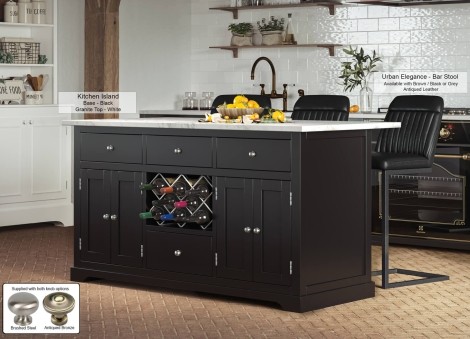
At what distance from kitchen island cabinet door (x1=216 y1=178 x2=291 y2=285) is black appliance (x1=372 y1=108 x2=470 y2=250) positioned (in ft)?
8.25

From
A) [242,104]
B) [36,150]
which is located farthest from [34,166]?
[242,104]

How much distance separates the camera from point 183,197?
593 cm

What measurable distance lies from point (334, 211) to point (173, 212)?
3.12 ft

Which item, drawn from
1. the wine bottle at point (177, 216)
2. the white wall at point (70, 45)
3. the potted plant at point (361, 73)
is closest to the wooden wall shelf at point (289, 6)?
the potted plant at point (361, 73)

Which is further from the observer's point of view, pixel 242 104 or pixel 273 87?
pixel 273 87

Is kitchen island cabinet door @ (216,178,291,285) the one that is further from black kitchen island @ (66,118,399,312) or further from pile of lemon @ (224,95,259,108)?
pile of lemon @ (224,95,259,108)

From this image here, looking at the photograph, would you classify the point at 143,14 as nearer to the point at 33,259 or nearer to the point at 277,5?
the point at 277,5

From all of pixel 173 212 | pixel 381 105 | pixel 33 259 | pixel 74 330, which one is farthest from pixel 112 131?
pixel 381 105

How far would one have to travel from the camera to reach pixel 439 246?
7.78m

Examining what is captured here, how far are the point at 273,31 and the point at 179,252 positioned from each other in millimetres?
3724

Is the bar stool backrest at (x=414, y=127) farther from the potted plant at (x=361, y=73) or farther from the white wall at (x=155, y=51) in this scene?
the white wall at (x=155, y=51)

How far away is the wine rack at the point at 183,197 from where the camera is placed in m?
5.89

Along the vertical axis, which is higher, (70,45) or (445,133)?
(70,45)

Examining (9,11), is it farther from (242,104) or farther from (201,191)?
(201,191)
